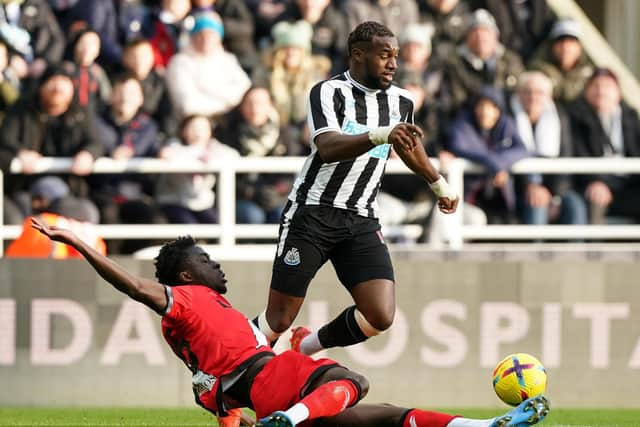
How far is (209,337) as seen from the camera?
716cm

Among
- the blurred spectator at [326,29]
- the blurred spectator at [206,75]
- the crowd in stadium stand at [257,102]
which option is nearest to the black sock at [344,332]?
the crowd in stadium stand at [257,102]

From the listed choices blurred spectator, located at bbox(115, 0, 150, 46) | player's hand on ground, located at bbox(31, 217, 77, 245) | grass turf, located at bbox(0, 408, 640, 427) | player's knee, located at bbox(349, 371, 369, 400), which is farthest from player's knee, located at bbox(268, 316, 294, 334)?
blurred spectator, located at bbox(115, 0, 150, 46)

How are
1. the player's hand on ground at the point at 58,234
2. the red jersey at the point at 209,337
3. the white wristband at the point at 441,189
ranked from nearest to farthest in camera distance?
the player's hand on ground at the point at 58,234, the red jersey at the point at 209,337, the white wristband at the point at 441,189

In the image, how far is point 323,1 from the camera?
12.8 m

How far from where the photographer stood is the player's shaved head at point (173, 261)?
7402mm

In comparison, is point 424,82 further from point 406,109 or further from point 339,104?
point 339,104

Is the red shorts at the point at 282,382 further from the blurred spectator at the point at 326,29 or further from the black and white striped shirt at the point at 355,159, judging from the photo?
the blurred spectator at the point at 326,29

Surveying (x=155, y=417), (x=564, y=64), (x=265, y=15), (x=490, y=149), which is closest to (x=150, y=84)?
(x=265, y=15)

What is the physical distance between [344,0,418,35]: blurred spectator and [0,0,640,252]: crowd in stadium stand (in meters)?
0.02

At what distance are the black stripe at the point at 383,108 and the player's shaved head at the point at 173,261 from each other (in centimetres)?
144

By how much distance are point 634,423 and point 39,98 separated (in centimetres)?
529

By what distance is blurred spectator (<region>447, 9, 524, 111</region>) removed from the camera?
→ 12.4m

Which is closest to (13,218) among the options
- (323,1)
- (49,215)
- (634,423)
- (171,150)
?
(49,215)

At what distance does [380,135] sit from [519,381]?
1643 millimetres
